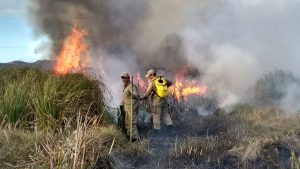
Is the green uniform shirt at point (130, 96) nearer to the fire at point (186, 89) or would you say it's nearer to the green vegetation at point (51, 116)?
the green vegetation at point (51, 116)

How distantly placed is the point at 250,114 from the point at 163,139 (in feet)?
16.0

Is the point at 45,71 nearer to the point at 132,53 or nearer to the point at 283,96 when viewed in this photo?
the point at 283,96

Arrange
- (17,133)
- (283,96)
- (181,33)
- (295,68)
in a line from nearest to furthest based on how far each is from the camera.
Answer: (17,133) → (283,96) → (295,68) → (181,33)

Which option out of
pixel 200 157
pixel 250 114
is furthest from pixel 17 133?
pixel 250 114

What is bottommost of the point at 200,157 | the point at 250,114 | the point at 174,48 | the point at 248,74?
the point at 200,157

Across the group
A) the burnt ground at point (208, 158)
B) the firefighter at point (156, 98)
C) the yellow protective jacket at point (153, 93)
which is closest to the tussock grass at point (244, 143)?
the burnt ground at point (208, 158)

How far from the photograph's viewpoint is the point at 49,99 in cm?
1202

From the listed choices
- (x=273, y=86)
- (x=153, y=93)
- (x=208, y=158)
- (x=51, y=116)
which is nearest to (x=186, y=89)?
(x=273, y=86)

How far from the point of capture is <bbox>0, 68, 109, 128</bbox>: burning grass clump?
12.0 metres

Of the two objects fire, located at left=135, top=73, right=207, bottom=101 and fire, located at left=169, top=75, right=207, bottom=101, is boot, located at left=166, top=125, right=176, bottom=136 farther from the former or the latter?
fire, located at left=169, top=75, right=207, bottom=101

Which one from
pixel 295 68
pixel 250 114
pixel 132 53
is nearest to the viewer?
pixel 250 114

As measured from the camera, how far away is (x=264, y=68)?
23.1m

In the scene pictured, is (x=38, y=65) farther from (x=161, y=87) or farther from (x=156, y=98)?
(x=161, y=87)

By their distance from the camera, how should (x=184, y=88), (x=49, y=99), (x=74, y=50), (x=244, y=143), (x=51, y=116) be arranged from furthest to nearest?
1. (x=74, y=50)
2. (x=184, y=88)
3. (x=49, y=99)
4. (x=244, y=143)
5. (x=51, y=116)
